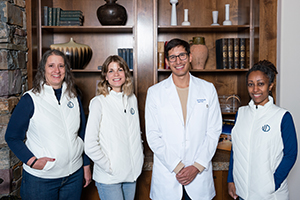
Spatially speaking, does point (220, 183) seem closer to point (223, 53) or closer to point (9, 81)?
point (223, 53)

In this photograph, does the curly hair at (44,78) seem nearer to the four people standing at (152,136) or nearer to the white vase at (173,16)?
the four people standing at (152,136)

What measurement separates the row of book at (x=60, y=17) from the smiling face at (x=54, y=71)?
1138 mm

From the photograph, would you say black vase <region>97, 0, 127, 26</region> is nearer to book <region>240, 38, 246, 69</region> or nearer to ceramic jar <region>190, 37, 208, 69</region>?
ceramic jar <region>190, 37, 208, 69</region>

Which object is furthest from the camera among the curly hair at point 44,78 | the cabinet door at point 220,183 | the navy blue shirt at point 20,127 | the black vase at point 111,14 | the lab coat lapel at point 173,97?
the black vase at point 111,14

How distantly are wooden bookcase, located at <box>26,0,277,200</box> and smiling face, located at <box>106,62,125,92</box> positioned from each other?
82 centimetres

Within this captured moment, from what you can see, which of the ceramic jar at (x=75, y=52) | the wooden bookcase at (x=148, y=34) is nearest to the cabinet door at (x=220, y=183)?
the wooden bookcase at (x=148, y=34)

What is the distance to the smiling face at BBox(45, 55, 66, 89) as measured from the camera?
1.63 metres

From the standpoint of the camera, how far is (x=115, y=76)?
1.72 m

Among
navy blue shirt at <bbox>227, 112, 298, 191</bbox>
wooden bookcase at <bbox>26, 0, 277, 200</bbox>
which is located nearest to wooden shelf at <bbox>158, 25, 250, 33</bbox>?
wooden bookcase at <bbox>26, 0, 277, 200</bbox>

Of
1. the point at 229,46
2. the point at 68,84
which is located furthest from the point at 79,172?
the point at 229,46

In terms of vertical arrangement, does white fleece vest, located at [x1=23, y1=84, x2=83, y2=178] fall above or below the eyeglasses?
below

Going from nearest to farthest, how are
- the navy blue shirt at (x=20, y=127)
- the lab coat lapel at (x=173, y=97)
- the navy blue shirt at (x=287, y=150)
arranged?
1. the navy blue shirt at (x=287, y=150)
2. the navy blue shirt at (x=20, y=127)
3. the lab coat lapel at (x=173, y=97)

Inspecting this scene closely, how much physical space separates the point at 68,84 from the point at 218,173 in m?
1.51

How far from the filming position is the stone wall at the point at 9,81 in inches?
77.1
